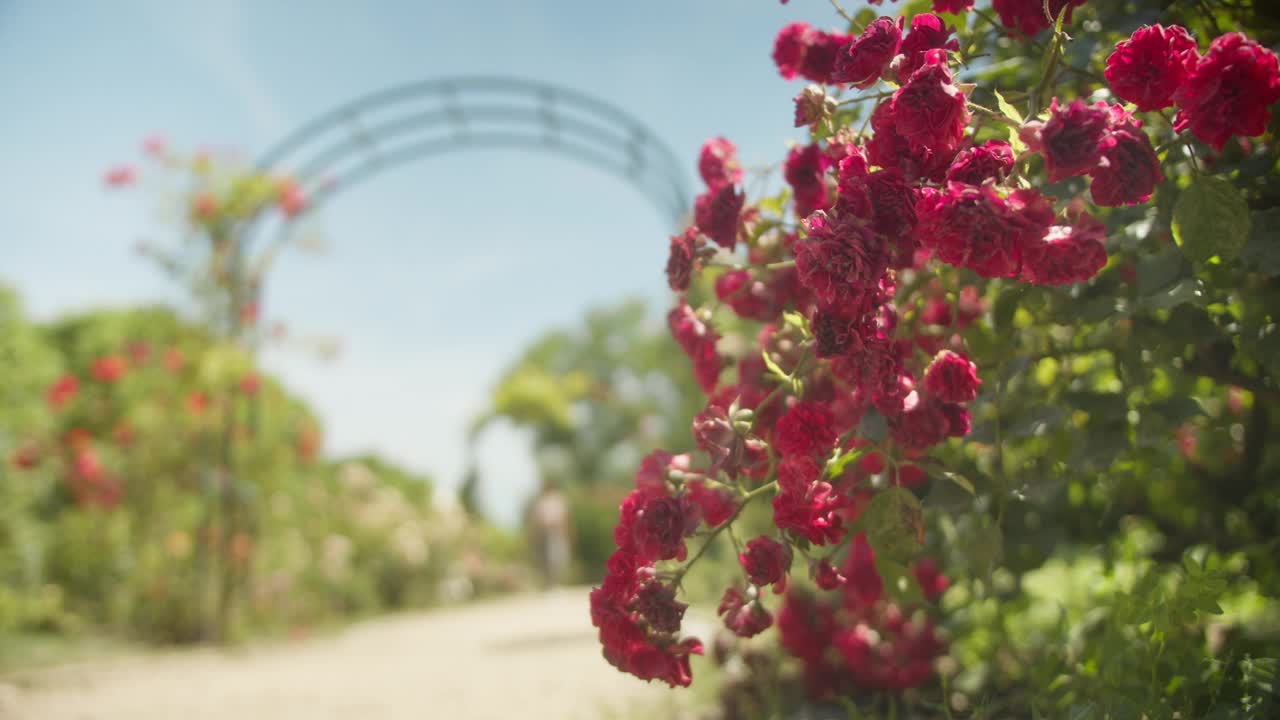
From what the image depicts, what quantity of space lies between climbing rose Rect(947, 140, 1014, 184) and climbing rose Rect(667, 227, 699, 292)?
1.32 feet

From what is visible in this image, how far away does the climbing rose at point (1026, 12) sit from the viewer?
3.75 feet

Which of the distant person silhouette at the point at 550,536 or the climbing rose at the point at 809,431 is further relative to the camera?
the distant person silhouette at the point at 550,536

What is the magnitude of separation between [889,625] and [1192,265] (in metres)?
1.17

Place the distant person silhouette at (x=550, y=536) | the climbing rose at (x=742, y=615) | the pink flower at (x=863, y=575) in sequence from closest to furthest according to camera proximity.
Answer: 1. the climbing rose at (x=742, y=615)
2. the pink flower at (x=863, y=575)
3. the distant person silhouette at (x=550, y=536)

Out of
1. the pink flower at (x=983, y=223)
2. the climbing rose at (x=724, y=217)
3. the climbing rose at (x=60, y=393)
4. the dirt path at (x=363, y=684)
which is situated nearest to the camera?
the pink flower at (x=983, y=223)

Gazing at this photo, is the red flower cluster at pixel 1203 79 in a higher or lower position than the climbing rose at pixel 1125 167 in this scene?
higher

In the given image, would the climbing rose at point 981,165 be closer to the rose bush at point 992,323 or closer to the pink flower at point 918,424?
the rose bush at point 992,323

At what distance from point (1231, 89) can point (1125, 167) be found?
16 cm

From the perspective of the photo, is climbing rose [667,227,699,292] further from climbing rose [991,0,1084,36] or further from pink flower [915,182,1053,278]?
climbing rose [991,0,1084,36]

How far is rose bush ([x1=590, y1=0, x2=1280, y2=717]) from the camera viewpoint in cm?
92

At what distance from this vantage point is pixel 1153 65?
0.94m

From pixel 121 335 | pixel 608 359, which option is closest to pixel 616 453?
pixel 608 359

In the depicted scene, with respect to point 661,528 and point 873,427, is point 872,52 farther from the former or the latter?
point 661,528

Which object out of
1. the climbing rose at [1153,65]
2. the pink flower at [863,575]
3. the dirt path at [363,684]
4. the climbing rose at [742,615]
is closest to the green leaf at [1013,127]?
the climbing rose at [1153,65]
